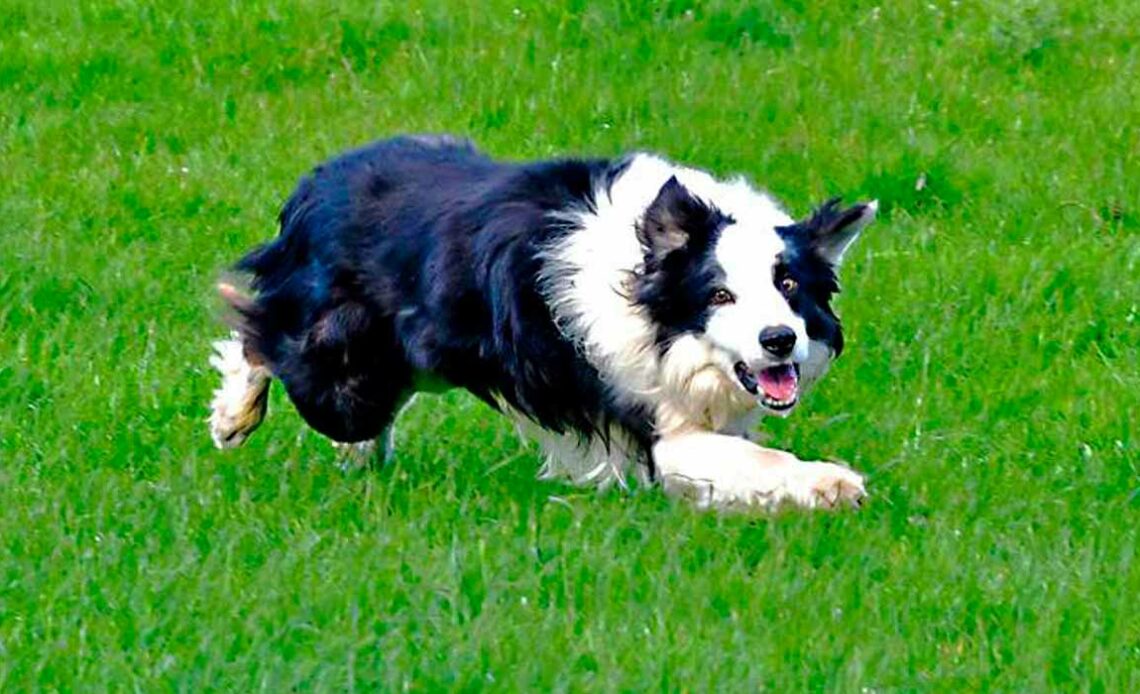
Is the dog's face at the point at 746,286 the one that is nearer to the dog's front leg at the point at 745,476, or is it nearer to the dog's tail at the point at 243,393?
the dog's front leg at the point at 745,476

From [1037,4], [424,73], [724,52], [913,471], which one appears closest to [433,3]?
[424,73]

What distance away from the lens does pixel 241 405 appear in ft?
25.0

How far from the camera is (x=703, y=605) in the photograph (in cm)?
591

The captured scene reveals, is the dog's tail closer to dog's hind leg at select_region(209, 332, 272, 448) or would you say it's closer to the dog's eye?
dog's hind leg at select_region(209, 332, 272, 448)

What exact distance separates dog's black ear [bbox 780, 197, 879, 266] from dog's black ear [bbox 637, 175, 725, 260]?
239 millimetres

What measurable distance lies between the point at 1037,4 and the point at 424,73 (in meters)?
3.10

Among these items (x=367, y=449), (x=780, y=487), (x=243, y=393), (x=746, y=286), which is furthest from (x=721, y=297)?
(x=243, y=393)

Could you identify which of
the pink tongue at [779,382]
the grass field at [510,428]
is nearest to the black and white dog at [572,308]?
the pink tongue at [779,382]

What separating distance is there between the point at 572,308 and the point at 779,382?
2.30 feet

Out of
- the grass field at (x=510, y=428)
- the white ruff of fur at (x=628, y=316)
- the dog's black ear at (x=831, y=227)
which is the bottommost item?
the grass field at (x=510, y=428)

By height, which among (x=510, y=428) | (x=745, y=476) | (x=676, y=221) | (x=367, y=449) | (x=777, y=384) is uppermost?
(x=676, y=221)

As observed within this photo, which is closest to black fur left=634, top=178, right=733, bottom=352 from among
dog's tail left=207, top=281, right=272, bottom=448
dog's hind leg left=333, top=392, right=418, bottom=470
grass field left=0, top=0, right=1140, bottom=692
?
grass field left=0, top=0, right=1140, bottom=692

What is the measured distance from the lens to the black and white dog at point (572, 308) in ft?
21.6

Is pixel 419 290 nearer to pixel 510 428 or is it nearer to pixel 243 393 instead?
pixel 243 393
